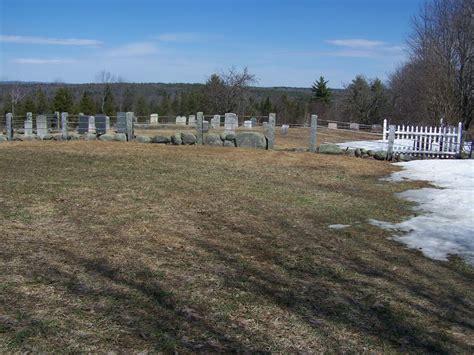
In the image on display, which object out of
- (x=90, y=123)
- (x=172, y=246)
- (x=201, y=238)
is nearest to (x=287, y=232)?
(x=201, y=238)

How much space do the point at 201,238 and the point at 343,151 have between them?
12088 mm

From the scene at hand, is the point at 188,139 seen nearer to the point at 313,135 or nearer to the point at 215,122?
the point at 313,135

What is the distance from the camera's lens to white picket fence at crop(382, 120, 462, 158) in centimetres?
1692

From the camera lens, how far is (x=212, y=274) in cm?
459

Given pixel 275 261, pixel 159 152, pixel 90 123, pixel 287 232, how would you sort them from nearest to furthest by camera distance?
pixel 275 261 < pixel 287 232 < pixel 159 152 < pixel 90 123

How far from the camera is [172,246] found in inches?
213

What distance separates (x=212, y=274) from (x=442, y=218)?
4461 mm

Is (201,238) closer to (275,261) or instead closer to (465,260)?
(275,261)

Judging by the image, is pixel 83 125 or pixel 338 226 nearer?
pixel 338 226

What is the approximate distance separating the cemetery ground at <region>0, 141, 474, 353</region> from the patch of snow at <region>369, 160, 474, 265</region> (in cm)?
29

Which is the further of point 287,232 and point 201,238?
point 287,232

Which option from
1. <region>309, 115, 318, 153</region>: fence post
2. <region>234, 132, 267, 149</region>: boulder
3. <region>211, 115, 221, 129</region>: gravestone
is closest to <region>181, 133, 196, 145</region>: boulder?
<region>234, 132, 267, 149</region>: boulder

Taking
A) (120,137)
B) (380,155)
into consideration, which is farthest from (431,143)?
(120,137)

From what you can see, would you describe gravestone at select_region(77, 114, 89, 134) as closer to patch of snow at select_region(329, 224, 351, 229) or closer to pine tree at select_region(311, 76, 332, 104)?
patch of snow at select_region(329, 224, 351, 229)
